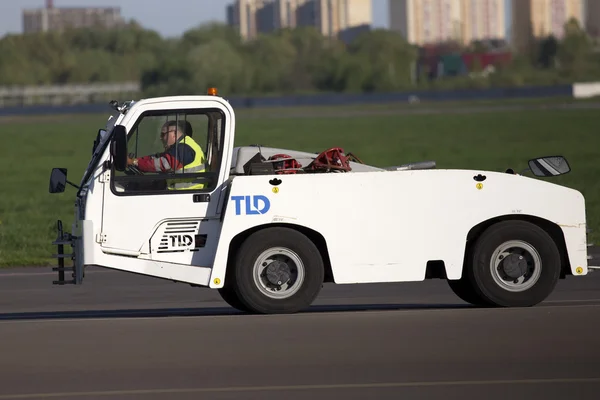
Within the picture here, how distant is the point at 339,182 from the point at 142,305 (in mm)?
2863

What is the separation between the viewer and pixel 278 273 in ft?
38.7

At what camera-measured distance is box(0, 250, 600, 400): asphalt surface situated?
8.48 metres

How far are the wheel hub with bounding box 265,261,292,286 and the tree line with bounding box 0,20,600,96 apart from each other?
365 ft

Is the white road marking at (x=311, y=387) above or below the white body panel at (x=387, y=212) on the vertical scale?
below

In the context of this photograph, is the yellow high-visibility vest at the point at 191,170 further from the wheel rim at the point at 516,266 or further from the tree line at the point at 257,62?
the tree line at the point at 257,62

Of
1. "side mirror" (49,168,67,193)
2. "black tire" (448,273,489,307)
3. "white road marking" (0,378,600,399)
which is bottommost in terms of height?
"white road marking" (0,378,600,399)

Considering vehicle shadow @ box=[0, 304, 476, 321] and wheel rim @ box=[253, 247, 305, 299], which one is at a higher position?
wheel rim @ box=[253, 247, 305, 299]

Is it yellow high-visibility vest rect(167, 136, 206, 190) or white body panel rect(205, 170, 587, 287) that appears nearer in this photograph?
white body panel rect(205, 170, 587, 287)

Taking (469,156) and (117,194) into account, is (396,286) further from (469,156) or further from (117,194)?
(469,156)

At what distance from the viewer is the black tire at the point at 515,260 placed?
1198 cm

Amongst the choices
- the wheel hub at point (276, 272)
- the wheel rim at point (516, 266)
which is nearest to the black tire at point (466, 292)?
the wheel rim at point (516, 266)

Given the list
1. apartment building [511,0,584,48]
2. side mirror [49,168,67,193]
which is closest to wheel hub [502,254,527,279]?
side mirror [49,168,67,193]

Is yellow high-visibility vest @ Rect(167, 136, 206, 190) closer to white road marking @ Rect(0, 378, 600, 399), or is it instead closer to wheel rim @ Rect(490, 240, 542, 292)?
wheel rim @ Rect(490, 240, 542, 292)

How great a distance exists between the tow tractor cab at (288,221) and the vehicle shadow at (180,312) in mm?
499
